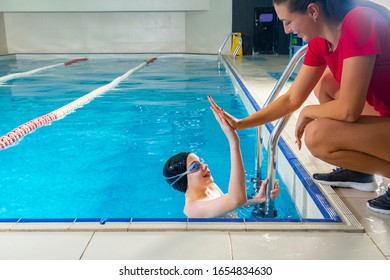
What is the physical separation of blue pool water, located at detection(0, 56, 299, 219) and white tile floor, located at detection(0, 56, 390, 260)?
1210 millimetres

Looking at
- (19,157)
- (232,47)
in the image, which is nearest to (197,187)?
(19,157)

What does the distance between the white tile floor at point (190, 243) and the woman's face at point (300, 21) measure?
907 millimetres

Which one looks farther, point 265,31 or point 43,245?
point 265,31

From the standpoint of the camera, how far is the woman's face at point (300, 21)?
1.79m

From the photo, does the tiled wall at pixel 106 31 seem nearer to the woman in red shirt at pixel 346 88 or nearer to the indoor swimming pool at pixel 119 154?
the indoor swimming pool at pixel 119 154

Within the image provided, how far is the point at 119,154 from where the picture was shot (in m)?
4.59

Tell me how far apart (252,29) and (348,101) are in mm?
15446

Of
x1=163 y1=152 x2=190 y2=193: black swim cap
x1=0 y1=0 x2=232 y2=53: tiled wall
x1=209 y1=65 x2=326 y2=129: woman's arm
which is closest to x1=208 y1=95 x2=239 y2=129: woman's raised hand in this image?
x1=209 y1=65 x2=326 y2=129: woman's arm

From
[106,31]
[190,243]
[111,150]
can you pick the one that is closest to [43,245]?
[190,243]

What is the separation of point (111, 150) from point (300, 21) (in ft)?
10.7

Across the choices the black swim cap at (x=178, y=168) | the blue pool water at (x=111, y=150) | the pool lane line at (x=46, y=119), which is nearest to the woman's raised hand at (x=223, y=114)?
the black swim cap at (x=178, y=168)

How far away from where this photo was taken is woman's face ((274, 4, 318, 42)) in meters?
1.79

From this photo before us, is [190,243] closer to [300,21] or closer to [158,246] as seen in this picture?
[158,246]

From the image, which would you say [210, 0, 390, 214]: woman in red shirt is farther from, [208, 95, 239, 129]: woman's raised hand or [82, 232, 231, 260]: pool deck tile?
[82, 232, 231, 260]: pool deck tile
